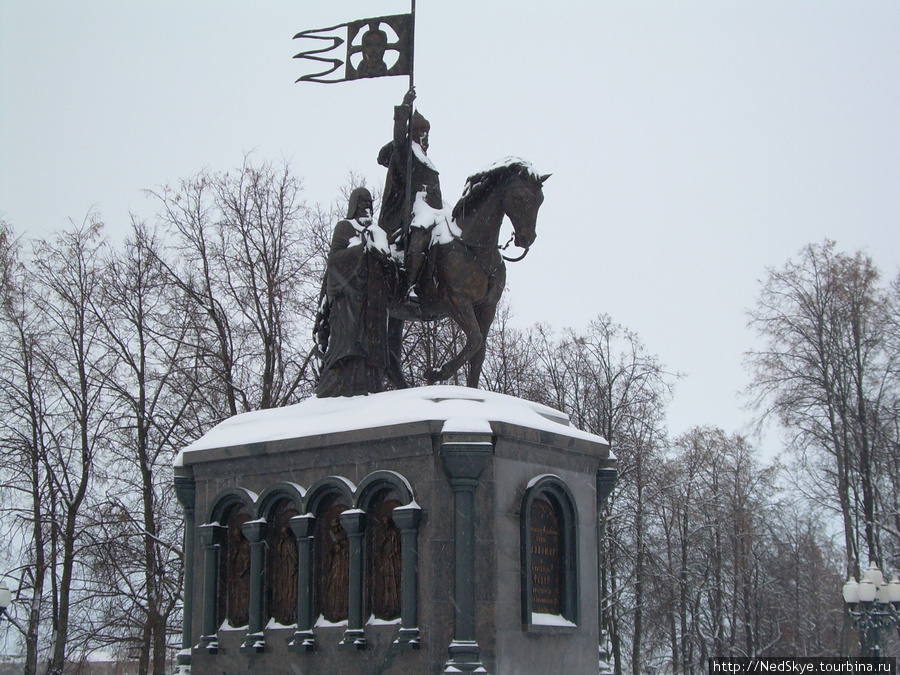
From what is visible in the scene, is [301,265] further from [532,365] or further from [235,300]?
[532,365]

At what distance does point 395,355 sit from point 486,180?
2.12 m

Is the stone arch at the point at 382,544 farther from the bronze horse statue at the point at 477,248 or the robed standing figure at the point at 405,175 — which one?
the robed standing figure at the point at 405,175

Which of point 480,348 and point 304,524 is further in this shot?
point 480,348

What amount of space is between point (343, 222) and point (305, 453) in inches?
101

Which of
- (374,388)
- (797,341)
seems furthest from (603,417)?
(374,388)

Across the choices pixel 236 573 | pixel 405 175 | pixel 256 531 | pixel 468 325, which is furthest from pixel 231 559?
pixel 405 175

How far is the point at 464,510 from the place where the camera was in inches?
380

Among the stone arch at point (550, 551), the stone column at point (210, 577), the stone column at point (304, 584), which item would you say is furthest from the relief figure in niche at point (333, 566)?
the stone arch at point (550, 551)

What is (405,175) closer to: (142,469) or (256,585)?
(256,585)

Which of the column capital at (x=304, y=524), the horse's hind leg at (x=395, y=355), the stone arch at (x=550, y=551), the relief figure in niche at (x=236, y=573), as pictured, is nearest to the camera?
the stone arch at (x=550, y=551)

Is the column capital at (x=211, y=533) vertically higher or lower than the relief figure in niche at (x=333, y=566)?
higher

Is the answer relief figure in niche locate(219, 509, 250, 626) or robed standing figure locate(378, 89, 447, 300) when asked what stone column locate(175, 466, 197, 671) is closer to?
relief figure in niche locate(219, 509, 250, 626)

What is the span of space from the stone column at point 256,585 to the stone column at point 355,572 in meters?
1.12

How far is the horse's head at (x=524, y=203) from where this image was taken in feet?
37.2
